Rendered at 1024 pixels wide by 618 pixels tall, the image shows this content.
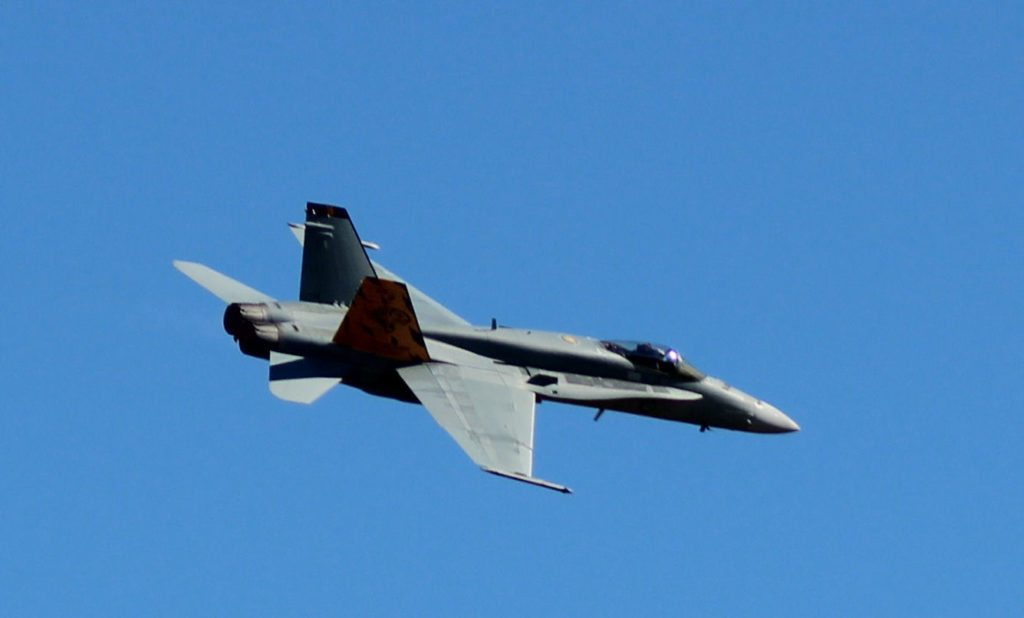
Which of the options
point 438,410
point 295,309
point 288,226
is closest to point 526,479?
point 438,410

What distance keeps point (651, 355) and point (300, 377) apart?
27.3 feet

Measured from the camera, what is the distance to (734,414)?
5094 cm

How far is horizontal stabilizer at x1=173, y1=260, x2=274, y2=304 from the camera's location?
49.8 m

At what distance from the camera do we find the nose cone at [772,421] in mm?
51125

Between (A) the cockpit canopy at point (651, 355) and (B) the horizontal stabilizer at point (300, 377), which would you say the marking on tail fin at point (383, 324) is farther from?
(A) the cockpit canopy at point (651, 355)

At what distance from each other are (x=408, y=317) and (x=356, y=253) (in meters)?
3.93

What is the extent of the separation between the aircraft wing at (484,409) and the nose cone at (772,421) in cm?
611

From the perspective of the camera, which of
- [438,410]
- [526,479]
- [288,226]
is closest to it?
[526,479]

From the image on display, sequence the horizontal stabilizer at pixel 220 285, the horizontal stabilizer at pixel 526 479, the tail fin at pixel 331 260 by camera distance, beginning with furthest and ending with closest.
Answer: the tail fin at pixel 331 260
the horizontal stabilizer at pixel 220 285
the horizontal stabilizer at pixel 526 479

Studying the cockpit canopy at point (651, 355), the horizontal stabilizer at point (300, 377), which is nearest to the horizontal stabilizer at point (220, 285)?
the horizontal stabilizer at point (300, 377)

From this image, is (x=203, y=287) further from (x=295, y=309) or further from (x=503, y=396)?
(x=503, y=396)

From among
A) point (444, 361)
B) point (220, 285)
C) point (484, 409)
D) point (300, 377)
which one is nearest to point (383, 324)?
point (444, 361)

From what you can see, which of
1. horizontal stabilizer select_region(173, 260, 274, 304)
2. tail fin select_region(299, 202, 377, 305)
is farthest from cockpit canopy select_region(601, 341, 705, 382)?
horizontal stabilizer select_region(173, 260, 274, 304)

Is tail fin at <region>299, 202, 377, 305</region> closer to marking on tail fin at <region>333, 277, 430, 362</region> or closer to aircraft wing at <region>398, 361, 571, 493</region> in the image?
marking on tail fin at <region>333, 277, 430, 362</region>
